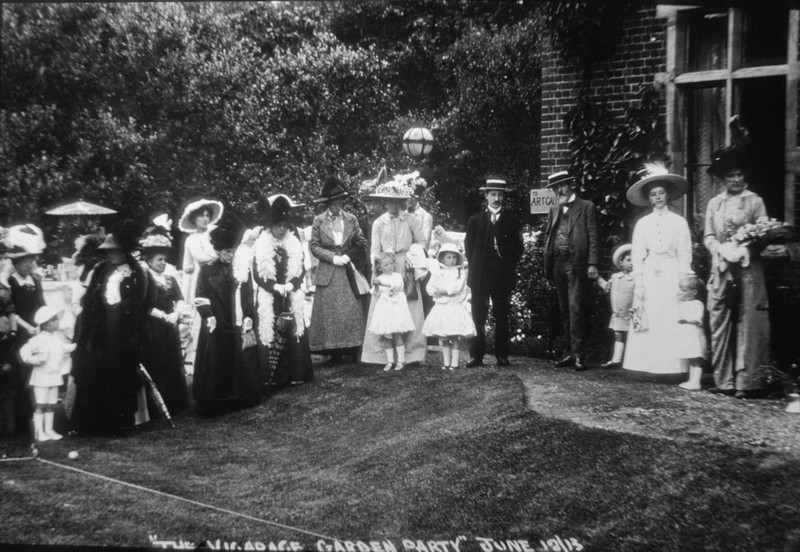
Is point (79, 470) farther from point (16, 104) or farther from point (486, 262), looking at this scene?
point (486, 262)

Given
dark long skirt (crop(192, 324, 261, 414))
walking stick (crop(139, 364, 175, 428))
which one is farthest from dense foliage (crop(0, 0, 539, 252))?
walking stick (crop(139, 364, 175, 428))

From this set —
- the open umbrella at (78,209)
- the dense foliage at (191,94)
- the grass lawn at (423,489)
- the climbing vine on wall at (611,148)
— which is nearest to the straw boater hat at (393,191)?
the dense foliage at (191,94)

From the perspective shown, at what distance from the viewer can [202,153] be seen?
5.88 meters

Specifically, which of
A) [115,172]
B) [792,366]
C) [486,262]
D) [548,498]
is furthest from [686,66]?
[115,172]

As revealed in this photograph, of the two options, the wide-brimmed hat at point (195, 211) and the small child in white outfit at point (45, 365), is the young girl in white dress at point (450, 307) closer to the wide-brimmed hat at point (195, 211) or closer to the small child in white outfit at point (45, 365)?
the wide-brimmed hat at point (195, 211)

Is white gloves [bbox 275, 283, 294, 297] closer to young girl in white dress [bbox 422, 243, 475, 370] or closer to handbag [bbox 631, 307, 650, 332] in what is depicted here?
young girl in white dress [bbox 422, 243, 475, 370]

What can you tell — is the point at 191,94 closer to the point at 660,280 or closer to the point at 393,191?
the point at 393,191

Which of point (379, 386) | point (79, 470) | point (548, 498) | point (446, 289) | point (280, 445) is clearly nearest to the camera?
point (548, 498)

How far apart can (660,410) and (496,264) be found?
2395mm

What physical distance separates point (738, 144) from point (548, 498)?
9.36ft

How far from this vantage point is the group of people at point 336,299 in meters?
5.75

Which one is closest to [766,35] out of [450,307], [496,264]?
[496,264]

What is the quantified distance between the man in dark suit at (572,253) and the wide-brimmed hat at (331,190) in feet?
6.06

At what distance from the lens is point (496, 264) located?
7.36 meters
